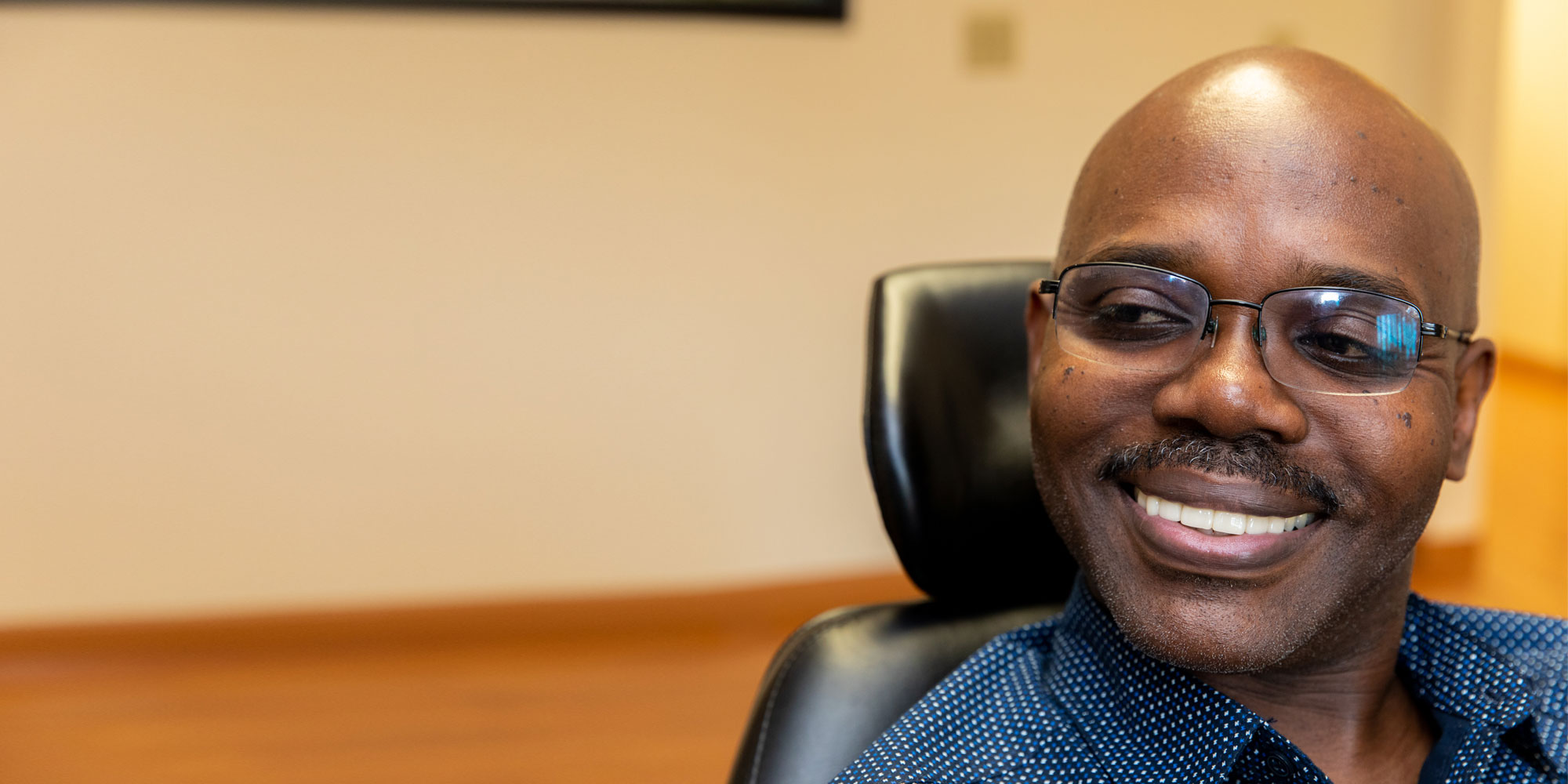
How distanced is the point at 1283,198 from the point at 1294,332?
0.09 metres

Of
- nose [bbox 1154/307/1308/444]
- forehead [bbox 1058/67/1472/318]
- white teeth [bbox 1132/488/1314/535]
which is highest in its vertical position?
forehead [bbox 1058/67/1472/318]

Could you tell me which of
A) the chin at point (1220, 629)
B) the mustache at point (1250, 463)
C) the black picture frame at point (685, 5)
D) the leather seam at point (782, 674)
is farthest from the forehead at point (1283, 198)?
the black picture frame at point (685, 5)

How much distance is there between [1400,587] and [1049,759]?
0.31 metres

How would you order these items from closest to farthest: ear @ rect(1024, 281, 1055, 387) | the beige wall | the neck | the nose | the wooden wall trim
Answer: the nose < the neck < ear @ rect(1024, 281, 1055, 387) < the beige wall < the wooden wall trim

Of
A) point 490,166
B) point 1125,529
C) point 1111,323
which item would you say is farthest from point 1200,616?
point 490,166

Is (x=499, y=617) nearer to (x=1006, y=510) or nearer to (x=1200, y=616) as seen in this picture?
(x=1006, y=510)

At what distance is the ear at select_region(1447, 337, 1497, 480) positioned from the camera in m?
1.01

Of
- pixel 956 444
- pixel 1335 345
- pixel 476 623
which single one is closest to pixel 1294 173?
pixel 1335 345

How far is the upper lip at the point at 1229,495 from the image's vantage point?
2.92 feet

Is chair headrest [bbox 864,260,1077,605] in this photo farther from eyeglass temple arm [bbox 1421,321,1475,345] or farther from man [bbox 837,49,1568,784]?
eyeglass temple arm [bbox 1421,321,1475,345]

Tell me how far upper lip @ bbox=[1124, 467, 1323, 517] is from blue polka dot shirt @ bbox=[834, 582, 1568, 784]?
0.14 metres

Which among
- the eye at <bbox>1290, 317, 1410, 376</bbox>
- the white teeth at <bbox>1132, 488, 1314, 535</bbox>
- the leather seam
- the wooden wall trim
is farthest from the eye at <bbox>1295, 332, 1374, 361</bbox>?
the wooden wall trim

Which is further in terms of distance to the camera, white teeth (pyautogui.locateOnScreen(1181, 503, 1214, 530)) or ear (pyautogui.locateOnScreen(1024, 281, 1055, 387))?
ear (pyautogui.locateOnScreen(1024, 281, 1055, 387))

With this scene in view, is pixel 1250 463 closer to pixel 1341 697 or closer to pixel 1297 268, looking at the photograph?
pixel 1297 268
